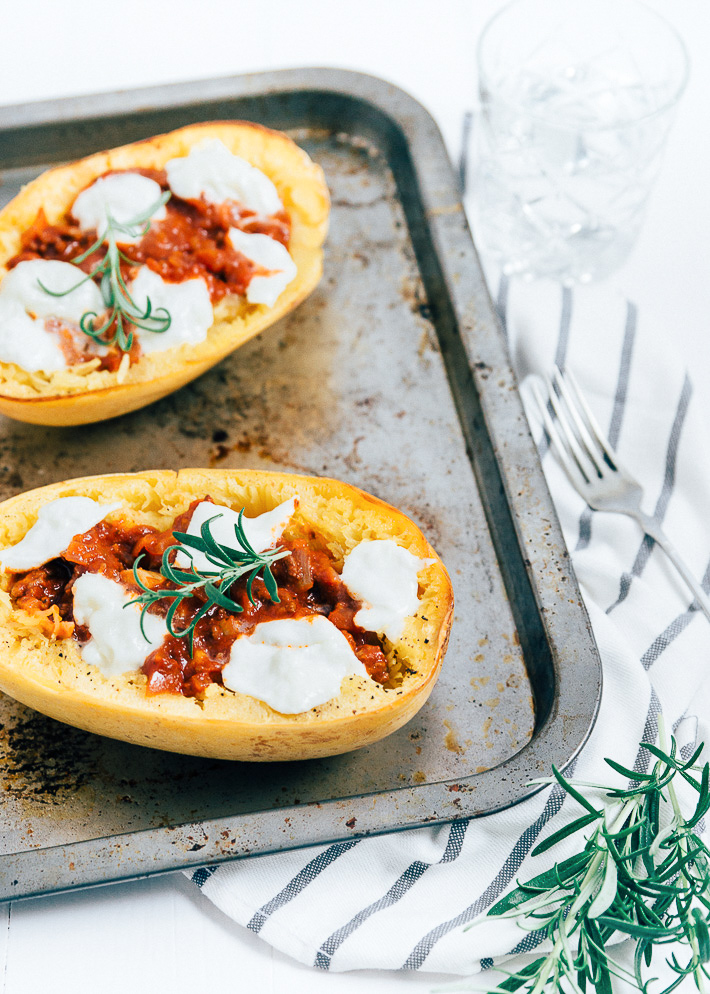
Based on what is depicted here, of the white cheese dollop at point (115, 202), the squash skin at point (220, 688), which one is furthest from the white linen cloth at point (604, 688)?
the white cheese dollop at point (115, 202)

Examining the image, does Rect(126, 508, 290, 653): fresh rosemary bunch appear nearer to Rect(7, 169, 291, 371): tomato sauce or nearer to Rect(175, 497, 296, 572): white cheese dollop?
Rect(175, 497, 296, 572): white cheese dollop

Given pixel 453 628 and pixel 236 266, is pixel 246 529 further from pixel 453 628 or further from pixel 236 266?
pixel 236 266

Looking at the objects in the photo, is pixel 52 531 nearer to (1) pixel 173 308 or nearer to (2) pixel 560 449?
(1) pixel 173 308

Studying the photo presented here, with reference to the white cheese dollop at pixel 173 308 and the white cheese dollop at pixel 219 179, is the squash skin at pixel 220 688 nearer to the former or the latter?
the white cheese dollop at pixel 173 308

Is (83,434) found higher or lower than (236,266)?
lower

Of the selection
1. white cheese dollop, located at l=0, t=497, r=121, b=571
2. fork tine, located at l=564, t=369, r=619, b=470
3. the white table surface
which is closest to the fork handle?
fork tine, located at l=564, t=369, r=619, b=470

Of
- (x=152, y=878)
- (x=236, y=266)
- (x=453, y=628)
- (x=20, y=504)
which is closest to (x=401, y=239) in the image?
(x=236, y=266)

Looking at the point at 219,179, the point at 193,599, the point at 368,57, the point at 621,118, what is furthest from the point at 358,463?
the point at 368,57

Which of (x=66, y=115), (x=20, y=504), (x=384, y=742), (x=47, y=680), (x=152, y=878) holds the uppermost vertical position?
(x=66, y=115)
